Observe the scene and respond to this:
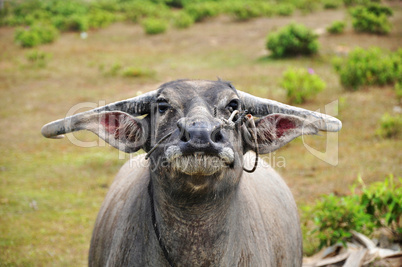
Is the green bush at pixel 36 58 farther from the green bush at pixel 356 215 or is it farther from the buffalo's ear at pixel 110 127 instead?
the buffalo's ear at pixel 110 127

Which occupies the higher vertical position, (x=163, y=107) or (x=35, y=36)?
(x=35, y=36)

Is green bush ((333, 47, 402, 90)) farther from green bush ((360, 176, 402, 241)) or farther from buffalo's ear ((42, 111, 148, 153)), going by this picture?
buffalo's ear ((42, 111, 148, 153))

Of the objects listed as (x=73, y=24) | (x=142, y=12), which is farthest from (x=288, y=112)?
(x=142, y=12)

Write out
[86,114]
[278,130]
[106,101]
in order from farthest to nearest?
[106,101] → [278,130] → [86,114]

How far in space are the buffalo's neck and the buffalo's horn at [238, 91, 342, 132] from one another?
2.24 feet

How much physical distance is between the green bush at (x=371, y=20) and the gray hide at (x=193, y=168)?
1638cm

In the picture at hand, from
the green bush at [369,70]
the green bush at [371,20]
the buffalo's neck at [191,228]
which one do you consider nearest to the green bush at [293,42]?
the green bush at [371,20]

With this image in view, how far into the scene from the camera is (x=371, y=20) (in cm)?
1759

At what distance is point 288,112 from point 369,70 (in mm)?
9443

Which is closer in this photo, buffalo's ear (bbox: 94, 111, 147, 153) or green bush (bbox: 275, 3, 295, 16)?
buffalo's ear (bbox: 94, 111, 147, 153)

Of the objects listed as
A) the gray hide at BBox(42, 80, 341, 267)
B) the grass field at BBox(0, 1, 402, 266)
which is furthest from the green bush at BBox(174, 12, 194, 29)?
the gray hide at BBox(42, 80, 341, 267)

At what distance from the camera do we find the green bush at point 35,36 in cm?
1884

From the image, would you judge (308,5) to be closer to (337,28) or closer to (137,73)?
(337,28)

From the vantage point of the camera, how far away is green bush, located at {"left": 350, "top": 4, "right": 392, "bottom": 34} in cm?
1752
